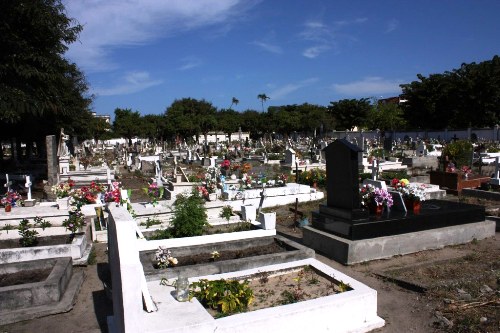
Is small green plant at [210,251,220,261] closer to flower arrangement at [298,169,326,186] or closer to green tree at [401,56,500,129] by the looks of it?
flower arrangement at [298,169,326,186]

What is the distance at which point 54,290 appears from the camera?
5730mm

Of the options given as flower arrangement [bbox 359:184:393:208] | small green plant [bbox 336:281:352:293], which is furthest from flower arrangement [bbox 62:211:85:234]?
flower arrangement [bbox 359:184:393:208]

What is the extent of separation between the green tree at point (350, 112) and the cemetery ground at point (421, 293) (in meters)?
62.7

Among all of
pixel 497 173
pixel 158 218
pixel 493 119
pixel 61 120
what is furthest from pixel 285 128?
pixel 158 218

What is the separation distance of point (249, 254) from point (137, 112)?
6604cm

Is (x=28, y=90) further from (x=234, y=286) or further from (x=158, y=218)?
(x=234, y=286)

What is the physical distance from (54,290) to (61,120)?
19.3m

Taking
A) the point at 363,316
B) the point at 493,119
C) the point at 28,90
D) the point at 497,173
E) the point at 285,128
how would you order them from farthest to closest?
the point at 285,128 → the point at 493,119 → the point at 497,173 → the point at 28,90 → the point at 363,316

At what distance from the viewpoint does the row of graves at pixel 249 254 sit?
410cm

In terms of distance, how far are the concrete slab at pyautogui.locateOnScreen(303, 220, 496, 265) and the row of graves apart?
0.07 ft

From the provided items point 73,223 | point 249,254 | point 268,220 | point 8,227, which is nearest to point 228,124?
point 8,227

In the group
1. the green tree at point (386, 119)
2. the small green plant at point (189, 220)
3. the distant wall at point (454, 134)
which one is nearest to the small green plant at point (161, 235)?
the small green plant at point (189, 220)

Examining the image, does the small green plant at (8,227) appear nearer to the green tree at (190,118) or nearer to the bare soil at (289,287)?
the bare soil at (289,287)

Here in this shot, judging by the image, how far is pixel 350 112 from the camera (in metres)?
69.4
